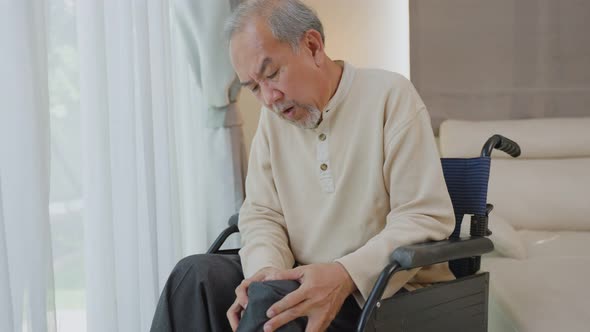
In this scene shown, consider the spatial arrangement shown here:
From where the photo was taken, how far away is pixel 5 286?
1396 mm

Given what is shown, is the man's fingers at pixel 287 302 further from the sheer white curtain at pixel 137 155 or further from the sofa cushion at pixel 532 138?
the sofa cushion at pixel 532 138

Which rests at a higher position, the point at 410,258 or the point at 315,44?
the point at 315,44

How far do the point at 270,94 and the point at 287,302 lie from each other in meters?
0.46

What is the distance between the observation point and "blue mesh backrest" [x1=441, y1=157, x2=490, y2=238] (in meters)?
1.71

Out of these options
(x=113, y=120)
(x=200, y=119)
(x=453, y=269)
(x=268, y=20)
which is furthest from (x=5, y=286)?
(x=200, y=119)

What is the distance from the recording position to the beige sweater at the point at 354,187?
1528 millimetres

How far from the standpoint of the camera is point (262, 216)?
1730 mm

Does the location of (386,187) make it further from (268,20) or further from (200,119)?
(200,119)

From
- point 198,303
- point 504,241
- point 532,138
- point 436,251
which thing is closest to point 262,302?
point 198,303

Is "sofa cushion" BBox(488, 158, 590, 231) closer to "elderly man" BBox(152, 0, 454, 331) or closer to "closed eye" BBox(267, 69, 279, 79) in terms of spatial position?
"elderly man" BBox(152, 0, 454, 331)

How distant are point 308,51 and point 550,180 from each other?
1558 mm

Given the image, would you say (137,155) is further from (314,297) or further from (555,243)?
(555,243)

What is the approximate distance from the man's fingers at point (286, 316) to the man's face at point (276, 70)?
1.46 ft

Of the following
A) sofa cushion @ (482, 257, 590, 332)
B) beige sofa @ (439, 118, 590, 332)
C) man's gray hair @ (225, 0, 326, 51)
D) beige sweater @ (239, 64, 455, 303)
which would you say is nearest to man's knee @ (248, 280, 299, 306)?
beige sweater @ (239, 64, 455, 303)
